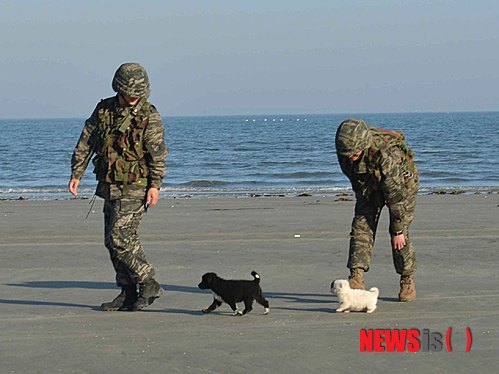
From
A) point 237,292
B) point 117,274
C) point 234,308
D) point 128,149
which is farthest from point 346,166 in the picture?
point 117,274

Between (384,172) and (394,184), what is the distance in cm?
13

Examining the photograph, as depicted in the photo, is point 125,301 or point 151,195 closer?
point 151,195

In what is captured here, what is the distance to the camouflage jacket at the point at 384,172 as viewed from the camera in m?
6.69

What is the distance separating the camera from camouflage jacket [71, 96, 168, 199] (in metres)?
6.76

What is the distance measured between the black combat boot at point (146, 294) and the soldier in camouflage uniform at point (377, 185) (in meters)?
1.51

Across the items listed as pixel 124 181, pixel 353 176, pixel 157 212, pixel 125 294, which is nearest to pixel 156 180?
pixel 124 181

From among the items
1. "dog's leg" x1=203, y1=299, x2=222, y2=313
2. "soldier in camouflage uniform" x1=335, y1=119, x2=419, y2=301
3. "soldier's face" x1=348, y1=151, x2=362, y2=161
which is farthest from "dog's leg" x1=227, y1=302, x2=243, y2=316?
"soldier's face" x1=348, y1=151, x2=362, y2=161

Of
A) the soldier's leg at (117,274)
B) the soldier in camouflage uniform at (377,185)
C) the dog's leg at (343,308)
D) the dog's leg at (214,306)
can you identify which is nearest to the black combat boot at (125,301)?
the soldier's leg at (117,274)

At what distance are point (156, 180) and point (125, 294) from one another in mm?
971

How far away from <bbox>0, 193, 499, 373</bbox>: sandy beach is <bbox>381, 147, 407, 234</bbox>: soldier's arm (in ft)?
2.36

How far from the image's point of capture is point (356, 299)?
Result: 6785 mm

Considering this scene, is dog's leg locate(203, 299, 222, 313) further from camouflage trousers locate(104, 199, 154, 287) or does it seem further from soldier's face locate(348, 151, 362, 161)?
soldier's face locate(348, 151, 362, 161)

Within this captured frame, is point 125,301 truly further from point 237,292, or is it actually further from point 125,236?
point 237,292

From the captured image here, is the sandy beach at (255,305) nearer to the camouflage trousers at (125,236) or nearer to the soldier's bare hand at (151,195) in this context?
the camouflage trousers at (125,236)
